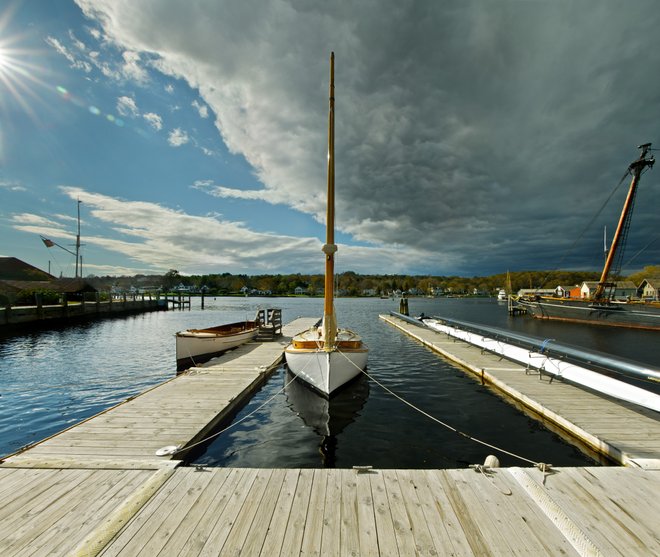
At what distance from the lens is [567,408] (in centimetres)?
960

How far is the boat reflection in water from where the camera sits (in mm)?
8742

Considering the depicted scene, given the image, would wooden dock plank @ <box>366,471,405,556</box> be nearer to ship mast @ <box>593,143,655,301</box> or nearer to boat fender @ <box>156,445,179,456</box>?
boat fender @ <box>156,445,179,456</box>

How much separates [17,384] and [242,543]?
1837 centimetres

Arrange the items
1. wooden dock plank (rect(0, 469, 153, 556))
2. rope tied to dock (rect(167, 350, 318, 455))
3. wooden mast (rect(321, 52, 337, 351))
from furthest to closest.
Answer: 1. wooden mast (rect(321, 52, 337, 351))
2. rope tied to dock (rect(167, 350, 318, 455))
3. wooden dock plank (rect(0, 469, 153, 556))

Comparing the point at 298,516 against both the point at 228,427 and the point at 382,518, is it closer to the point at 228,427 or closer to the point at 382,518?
the point at 382,518

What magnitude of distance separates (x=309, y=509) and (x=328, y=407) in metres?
6.92

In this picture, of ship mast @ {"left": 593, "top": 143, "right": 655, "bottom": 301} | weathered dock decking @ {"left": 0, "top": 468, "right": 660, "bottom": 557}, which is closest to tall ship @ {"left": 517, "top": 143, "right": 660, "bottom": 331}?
ship mast @ {"left": 593, "top": 143, "right": 655, "bottom": 301}

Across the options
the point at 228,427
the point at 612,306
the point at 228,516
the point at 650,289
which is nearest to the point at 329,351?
the point at 228,427

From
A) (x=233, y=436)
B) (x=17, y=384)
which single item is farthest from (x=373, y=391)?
(x=17, y=384)

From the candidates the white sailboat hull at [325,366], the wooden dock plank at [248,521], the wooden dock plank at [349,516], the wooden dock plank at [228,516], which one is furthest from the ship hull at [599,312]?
the wooden dock plank at [228,516]

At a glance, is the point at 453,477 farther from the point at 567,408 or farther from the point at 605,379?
the point at 605,379

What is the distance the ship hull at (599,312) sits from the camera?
3956 cm

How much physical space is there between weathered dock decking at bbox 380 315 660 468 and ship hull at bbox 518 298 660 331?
39.5 m

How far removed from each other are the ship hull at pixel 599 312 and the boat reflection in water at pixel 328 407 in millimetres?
45896
